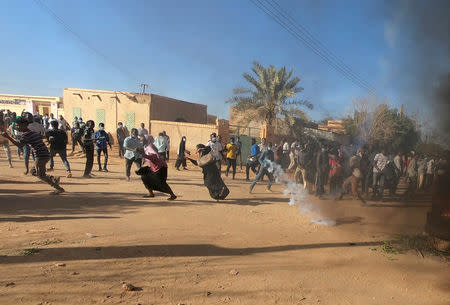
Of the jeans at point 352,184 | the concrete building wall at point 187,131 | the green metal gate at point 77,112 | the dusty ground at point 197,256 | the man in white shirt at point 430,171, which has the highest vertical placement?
the green metal gate at point 77,112

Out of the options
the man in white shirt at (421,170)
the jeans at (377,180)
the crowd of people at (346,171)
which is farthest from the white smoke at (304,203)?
the man in white shirt at (421,170)

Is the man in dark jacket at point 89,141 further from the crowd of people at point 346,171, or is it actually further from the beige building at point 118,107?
the beige building at point 118,107

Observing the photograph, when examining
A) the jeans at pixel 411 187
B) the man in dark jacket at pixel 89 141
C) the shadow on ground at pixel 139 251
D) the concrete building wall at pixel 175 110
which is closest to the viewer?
the shadow on ground at pixel 139 251

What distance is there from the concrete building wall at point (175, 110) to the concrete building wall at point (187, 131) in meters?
1.09

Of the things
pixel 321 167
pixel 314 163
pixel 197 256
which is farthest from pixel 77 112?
pixel 197 256

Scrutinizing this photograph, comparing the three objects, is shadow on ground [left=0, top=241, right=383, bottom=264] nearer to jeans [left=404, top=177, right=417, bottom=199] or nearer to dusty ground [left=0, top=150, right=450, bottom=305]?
dusty ground [left=0, top=150, right=450, bottom=305]

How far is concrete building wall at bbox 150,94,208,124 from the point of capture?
68.9ft

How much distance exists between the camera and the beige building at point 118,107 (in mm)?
20688

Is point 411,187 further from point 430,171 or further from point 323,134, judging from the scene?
point 323,134

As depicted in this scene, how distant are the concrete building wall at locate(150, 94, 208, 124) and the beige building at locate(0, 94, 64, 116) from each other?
11649mm

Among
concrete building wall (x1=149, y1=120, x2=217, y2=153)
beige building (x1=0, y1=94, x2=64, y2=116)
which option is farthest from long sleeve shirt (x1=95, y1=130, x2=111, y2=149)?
beige building (x1=0, y1=94, x2=64, y2=116)

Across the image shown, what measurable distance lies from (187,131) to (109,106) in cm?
640

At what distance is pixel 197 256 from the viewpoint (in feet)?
13.0

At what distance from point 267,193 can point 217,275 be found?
19.4ft
